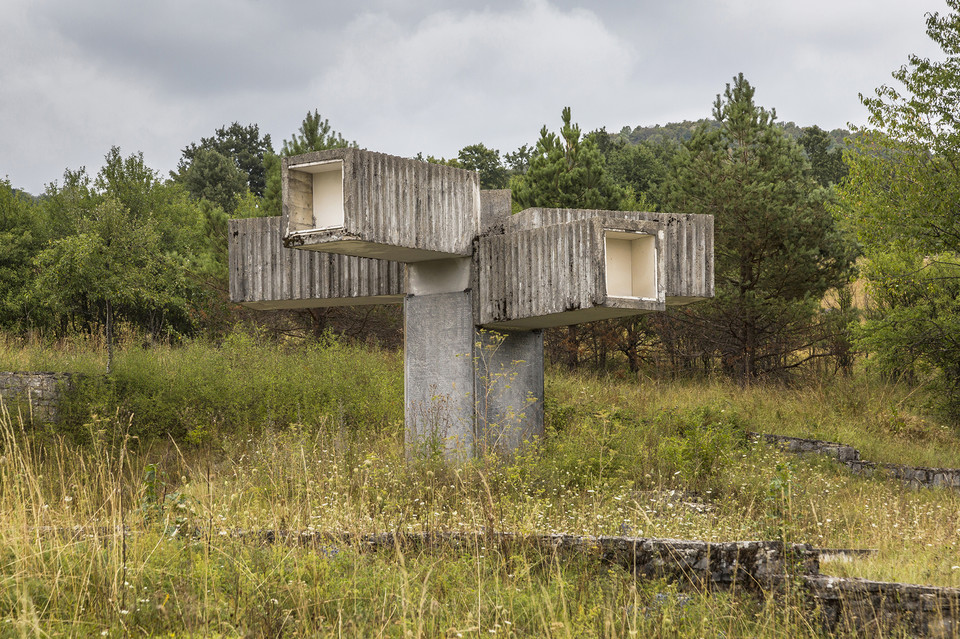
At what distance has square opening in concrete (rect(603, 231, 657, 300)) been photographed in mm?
9086

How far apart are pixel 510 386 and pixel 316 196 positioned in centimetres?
349

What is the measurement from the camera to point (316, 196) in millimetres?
9258

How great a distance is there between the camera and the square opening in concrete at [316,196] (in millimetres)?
9023

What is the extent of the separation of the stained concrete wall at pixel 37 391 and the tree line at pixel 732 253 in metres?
1.34

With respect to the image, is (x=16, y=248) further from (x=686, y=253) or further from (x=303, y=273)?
(x=686, y=253)

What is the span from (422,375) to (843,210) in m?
9.12

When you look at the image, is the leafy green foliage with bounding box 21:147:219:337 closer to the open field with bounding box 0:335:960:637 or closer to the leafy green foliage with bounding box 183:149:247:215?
the open field with bounding box 0:335:960:637

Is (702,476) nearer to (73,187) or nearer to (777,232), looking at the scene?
(777,232)

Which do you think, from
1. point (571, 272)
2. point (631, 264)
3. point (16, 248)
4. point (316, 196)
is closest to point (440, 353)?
point (571, 272)

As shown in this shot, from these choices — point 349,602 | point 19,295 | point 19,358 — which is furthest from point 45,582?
point 19,295

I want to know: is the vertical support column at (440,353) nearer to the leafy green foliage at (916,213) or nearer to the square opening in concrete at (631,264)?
the square opening in concrete at (631,264)

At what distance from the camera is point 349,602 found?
4.37 meters

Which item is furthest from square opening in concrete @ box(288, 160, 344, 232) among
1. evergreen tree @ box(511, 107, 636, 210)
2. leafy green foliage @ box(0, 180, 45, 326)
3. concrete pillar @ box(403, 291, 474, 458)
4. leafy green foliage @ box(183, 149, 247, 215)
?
leafy green foliage @ box(183, 149, 247, 215)

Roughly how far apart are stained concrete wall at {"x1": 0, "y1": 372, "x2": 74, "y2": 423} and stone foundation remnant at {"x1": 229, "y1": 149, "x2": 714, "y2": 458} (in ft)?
12.0
